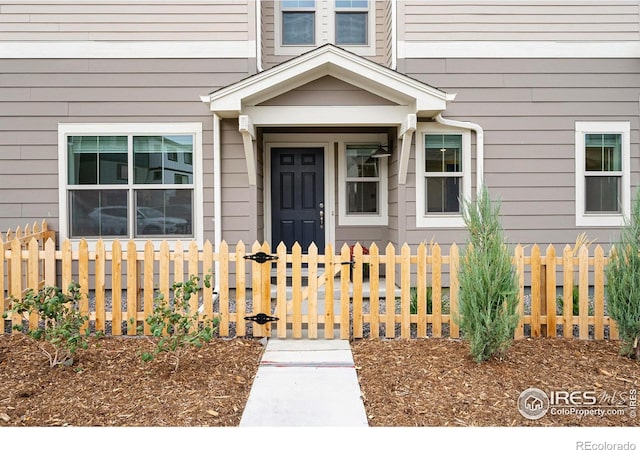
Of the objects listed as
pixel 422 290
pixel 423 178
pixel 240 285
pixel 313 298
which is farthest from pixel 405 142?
pixel 240 285

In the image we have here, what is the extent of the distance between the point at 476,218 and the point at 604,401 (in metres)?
1.71

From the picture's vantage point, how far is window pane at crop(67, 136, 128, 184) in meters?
6.75

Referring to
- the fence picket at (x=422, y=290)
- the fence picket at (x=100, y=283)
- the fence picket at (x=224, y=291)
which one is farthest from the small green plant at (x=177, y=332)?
the fence picket at (x=422, y=290)

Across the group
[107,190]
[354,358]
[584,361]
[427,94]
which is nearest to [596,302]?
[584,361]

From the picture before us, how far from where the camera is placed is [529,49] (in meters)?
6.94

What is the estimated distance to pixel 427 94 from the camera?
6.22 meters

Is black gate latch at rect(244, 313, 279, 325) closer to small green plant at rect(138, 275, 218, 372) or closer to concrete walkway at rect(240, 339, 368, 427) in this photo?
concrete walkway at rect(240, 339, 368, 427)

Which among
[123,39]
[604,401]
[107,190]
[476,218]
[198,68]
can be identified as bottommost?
[604,401]

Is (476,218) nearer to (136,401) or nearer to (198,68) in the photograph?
(136,401)

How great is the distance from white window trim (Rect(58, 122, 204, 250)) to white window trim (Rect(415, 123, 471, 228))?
317cm

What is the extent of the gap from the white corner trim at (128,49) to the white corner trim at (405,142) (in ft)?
8.00

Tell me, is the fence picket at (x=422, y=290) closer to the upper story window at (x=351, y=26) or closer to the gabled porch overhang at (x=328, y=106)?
the gabled porch overhang at (x=328, y=106)

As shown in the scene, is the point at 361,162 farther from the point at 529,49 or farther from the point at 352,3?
the point at 529,49

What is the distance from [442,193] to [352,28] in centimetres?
313
